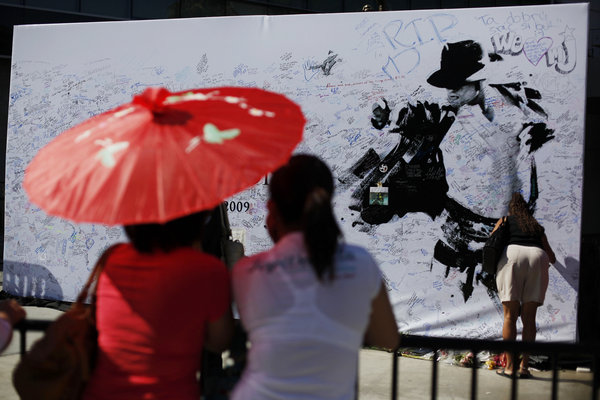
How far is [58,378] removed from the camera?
2123 mm

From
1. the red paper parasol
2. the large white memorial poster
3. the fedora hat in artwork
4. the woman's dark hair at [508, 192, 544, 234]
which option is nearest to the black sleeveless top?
the woman's dark hair at [508, 192, 544, 234]

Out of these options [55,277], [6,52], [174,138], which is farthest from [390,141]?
[6,52]

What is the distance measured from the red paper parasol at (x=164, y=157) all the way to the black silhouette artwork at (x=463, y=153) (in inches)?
192

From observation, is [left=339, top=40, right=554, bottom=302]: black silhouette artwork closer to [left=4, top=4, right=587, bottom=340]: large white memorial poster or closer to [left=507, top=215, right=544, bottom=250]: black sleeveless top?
[left=4, top=4, right=587, bottom=340]: large white memorial poster

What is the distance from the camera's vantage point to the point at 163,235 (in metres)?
2.11

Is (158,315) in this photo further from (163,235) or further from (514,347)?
(514,347)

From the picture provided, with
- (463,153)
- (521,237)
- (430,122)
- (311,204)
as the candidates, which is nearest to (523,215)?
(521,237)

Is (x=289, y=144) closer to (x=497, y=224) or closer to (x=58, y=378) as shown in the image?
(x=58, y=378)

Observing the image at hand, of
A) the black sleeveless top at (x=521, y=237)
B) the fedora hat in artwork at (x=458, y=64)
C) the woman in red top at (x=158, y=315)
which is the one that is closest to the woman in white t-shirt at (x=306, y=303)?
the woman in red top at (x=158, y=315)

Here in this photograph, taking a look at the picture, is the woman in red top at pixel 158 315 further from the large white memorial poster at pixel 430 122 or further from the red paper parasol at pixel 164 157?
the large white memorial poster at pixel 430 122

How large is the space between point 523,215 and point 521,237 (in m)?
0.23

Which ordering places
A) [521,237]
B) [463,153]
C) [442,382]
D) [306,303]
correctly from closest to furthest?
1. [306,303]
2. [442,382]
3. [521,237]
4. [463,153]

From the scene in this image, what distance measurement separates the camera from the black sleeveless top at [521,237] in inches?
250

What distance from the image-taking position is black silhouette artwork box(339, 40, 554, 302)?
267 inches
